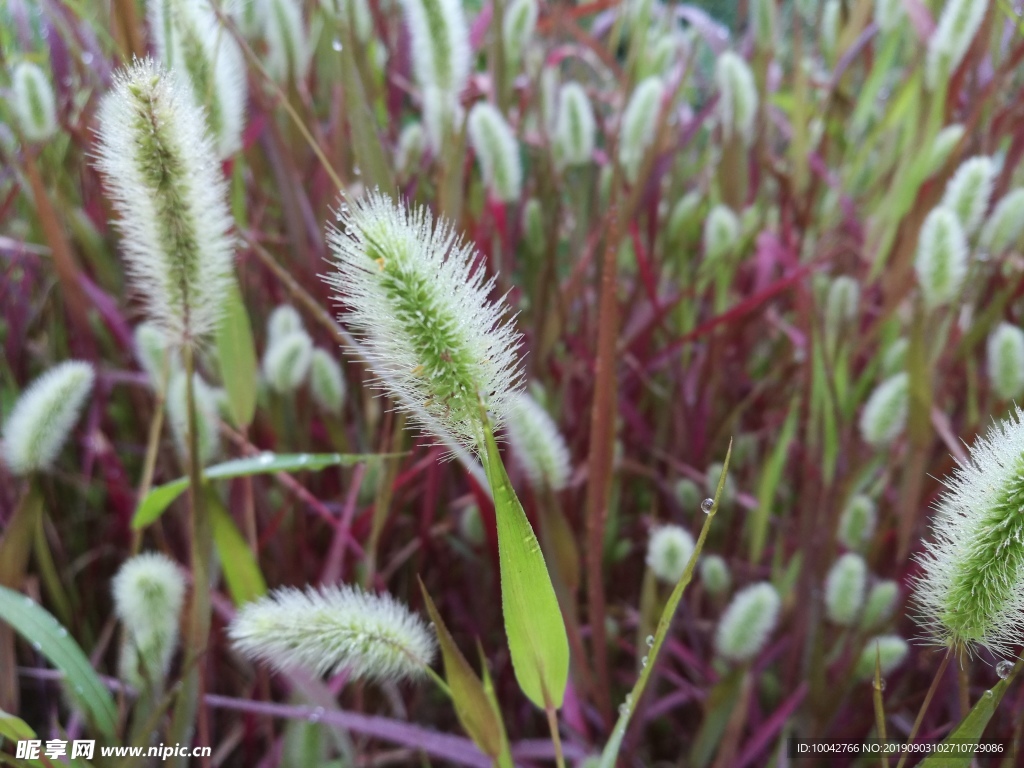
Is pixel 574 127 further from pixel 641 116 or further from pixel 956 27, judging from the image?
pixel 956 27

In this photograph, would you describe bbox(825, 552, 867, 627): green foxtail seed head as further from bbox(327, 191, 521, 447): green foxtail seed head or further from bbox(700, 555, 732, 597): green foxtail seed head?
bbox(327, 191, 521, 447): green foxtail seed head

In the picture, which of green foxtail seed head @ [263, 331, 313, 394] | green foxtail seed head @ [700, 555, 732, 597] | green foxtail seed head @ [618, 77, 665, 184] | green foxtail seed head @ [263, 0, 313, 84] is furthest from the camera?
green foxtail seed head @ [618, 77, 665, 184]

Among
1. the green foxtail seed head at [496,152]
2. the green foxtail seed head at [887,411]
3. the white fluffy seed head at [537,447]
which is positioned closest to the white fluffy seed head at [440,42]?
the green foxtail seed head at [496,152]

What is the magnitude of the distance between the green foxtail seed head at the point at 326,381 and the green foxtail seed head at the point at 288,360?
0.18 feet

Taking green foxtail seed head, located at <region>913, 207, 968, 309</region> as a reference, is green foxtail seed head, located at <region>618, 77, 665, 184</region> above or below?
above

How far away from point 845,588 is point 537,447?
1.44 ft

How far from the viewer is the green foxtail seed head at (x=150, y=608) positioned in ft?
2.49

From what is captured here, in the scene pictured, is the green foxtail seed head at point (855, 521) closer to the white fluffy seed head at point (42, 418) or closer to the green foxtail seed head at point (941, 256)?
the green foxtail seed head at point (941, 256)

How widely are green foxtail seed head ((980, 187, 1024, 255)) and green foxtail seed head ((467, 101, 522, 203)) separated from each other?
0.75 metres

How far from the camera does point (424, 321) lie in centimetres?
52

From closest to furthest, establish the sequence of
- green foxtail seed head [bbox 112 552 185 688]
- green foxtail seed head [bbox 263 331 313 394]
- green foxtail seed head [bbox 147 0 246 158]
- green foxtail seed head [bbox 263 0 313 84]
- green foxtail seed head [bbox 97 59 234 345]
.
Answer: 1. green foxtail seed head [bbox 97 59 234 345]
2. green foxtail seed head [bbox 112 552 185 688]
3. green foxtail seed head [bbox 147 0 246 158]
4. green foxtail seed head [bbox 263 331 313 394]
5. green foxtail seed head [bbox 263 0 313 84]

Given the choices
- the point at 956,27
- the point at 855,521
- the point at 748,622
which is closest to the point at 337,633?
the point at 748,622

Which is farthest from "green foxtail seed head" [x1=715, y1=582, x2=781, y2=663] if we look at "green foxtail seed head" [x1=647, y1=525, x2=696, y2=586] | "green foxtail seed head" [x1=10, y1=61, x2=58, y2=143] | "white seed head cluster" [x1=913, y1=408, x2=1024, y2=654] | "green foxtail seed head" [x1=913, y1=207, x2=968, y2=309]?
"green foxtail seed head" [x1=10, y1=61, x2=58, y2=143]

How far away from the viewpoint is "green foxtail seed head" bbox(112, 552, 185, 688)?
758 millimetres
